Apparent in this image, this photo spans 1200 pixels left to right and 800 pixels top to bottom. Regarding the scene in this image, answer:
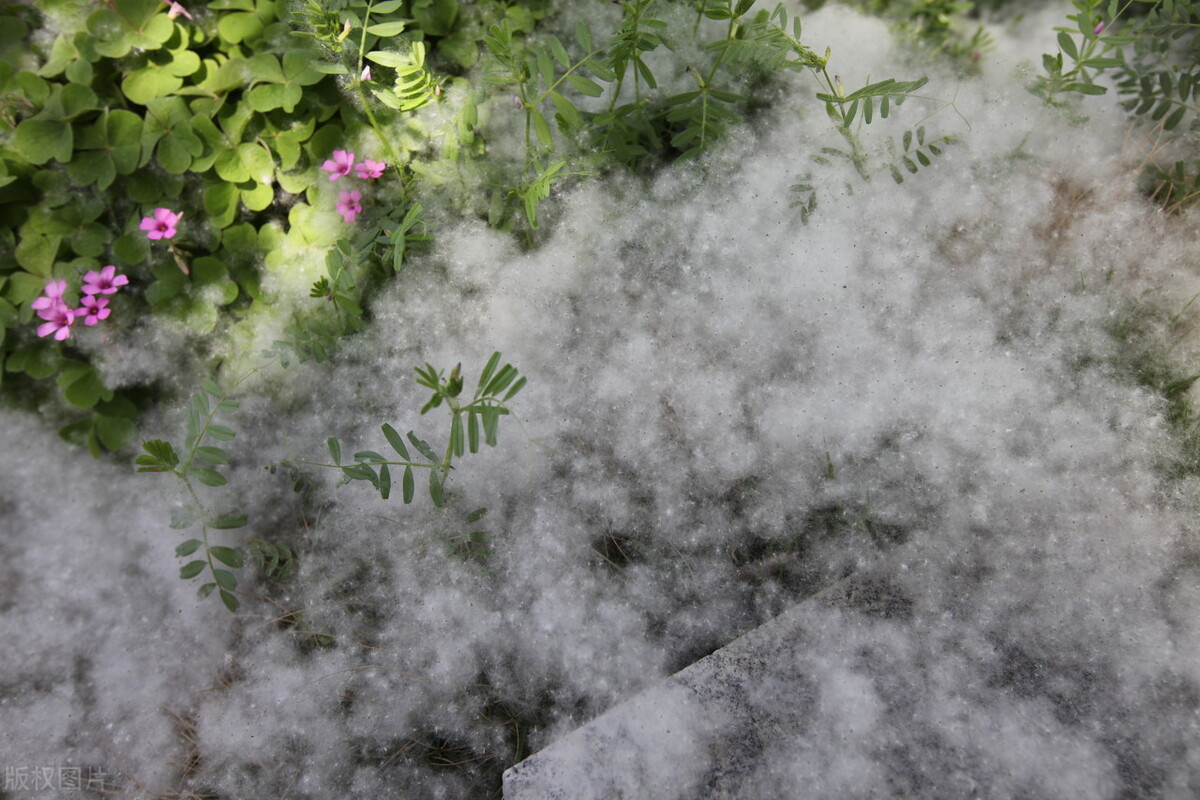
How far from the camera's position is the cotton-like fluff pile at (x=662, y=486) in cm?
165

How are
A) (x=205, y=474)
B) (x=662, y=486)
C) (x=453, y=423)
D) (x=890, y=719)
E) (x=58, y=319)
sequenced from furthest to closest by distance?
1. (x=58, y=319)
2. (x=662, y=486)
3. (x=205, y=474)
4. (x=890, y=719)
5. (x=453, y=423)

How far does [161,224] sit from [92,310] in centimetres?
30

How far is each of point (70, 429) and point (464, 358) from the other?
1.10 meters

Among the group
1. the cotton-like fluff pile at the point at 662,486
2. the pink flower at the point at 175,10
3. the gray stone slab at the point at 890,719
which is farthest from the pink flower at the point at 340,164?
the gray stone slab at the point at 890,719

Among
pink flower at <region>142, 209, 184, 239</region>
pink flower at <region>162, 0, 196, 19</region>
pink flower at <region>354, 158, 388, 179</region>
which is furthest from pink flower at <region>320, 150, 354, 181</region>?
pink flower at <region>162, 0, 196, 19</region>

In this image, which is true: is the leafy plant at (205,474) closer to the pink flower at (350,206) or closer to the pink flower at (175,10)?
the pink flower at (350,206)

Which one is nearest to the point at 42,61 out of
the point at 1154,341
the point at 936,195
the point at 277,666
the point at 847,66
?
the point at 277,666

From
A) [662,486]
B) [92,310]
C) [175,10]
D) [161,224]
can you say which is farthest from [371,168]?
[662,486]

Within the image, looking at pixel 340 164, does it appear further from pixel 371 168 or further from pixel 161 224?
pixel 161 224

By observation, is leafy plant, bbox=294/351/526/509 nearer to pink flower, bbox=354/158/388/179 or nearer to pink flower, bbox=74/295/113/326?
pink flower, bbox=354/158/388/179

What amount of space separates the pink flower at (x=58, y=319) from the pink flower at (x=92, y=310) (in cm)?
2

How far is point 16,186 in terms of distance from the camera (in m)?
1.94

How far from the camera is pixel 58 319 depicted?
6.11ft

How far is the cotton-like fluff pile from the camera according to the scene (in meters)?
1.65
